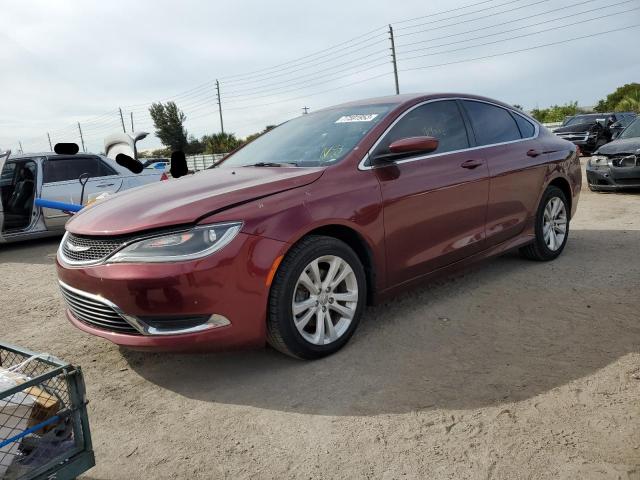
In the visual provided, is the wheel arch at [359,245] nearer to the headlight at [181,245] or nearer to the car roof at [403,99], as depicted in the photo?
the headlight at [181,245]

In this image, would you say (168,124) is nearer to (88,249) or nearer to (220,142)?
(220,142)

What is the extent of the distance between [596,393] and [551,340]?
633mm

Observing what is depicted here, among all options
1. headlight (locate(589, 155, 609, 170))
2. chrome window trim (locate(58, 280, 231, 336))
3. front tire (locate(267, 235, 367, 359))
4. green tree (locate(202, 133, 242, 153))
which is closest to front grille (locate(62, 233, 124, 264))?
chrome window trim (locate(58, 280, 231, 336))

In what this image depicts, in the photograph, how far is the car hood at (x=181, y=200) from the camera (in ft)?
8.68

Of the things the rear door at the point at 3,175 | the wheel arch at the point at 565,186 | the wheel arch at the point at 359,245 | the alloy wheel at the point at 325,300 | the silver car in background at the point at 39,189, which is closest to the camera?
the alloy wheel at the point at 325,300

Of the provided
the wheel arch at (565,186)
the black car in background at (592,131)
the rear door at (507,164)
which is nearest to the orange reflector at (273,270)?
the rear door at (507,164)


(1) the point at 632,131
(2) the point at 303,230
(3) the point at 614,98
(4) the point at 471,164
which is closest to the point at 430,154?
(4) the point at 471,164

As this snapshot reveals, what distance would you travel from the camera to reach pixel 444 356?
2988 millimetres

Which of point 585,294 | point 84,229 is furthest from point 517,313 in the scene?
point 84,229

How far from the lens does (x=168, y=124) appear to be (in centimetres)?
5847

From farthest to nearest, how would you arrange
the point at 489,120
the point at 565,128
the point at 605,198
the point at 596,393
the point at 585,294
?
the point at 565,128, the point at 605,198, the point at 489,120, the point at 585,294, the point at 596,393

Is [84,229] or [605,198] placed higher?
[84,229]

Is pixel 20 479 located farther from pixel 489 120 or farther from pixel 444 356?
pixel 489 120

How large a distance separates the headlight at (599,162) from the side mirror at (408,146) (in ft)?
23.6
